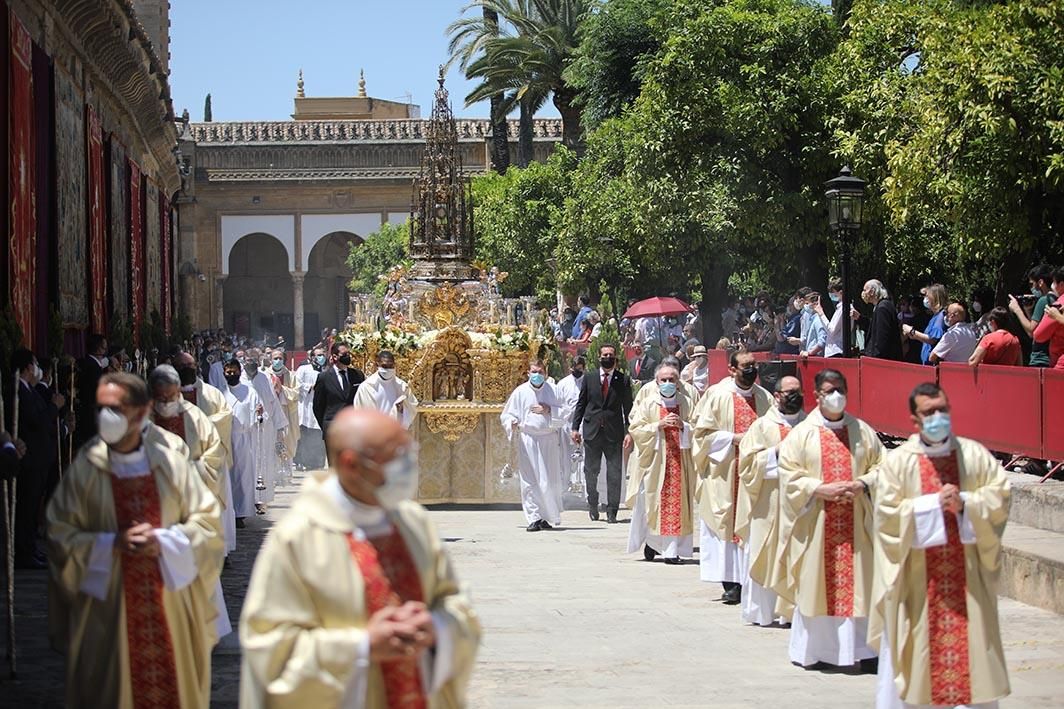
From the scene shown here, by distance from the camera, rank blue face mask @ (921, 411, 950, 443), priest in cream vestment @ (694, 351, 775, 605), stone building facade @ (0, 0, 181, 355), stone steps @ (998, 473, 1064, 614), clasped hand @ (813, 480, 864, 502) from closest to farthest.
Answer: blue face mask @ (921, 411, 950, 443) < clasped hand @ (813, 480, 864, 502) < stone steps @ (998, 473, 1064, 614) < priest in cream vestment @ (694, 351, 775, 605) < stone building facade @ (0, 0, 181, 355)

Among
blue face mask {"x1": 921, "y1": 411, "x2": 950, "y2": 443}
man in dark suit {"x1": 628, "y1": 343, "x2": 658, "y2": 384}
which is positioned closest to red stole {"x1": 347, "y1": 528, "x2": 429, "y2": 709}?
blue face mask {"x1": 921, "y1": 411, "x2": 950, "y2": 443}

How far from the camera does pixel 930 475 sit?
25.3ft

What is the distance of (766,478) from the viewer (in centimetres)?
1099

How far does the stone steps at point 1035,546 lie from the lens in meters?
11.4

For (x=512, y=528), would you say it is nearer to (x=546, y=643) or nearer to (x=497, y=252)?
(x=546, y=643)

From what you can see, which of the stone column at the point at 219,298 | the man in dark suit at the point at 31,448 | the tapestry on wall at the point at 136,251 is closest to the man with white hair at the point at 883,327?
the man in dark suit at the point at 31,448

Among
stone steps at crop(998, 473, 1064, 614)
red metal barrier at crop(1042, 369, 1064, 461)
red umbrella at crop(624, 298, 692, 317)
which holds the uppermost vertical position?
red umbrella at crop(624, 298, 692, 317)

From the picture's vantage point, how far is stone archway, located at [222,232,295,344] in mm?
71312

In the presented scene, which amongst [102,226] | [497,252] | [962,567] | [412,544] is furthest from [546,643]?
[497,252]

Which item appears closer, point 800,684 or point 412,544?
point 412,544

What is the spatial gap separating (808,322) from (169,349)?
13.3 meters

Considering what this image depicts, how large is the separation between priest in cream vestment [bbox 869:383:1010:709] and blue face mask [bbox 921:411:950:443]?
17 mm

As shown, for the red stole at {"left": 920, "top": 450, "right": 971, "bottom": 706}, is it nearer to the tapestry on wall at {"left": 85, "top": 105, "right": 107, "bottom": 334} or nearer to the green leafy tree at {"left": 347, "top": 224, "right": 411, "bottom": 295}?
the tapestry on wall at {"left": 85, "top": 105, "right": 107, "bottom": 334}

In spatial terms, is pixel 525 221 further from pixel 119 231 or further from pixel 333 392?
pixel 333 392
